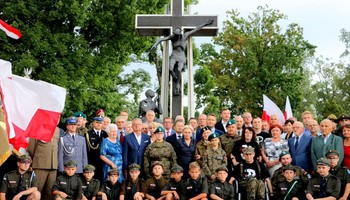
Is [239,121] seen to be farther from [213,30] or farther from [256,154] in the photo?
[213,30]

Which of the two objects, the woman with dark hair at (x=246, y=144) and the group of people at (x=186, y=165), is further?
the woman with dark hair at (x=246, y=144)

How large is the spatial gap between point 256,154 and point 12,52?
42.9 feet

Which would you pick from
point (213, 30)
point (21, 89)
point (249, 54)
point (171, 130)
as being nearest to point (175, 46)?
point (213, 30)

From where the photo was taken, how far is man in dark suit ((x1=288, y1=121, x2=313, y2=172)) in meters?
9.48

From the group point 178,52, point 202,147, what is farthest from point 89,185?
point 178,52

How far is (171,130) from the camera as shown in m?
10.7

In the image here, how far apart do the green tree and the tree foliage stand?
8.49 m

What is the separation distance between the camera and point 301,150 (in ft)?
31.1

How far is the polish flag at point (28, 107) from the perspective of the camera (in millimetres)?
6586

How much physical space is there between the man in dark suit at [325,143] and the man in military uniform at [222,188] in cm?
155

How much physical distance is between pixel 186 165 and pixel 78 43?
12.3 metres

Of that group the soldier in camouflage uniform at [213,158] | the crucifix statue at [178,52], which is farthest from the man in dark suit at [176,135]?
the crucifix statue at [178,52]

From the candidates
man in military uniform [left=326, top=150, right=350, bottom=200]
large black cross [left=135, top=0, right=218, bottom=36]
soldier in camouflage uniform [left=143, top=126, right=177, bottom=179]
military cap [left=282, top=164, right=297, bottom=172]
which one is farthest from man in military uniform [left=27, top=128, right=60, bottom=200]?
large black cross [left=135, top=0, right=218, bottom=36]

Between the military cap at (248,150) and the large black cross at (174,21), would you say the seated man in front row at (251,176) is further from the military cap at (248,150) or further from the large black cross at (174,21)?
the large black cross at (174,21)
